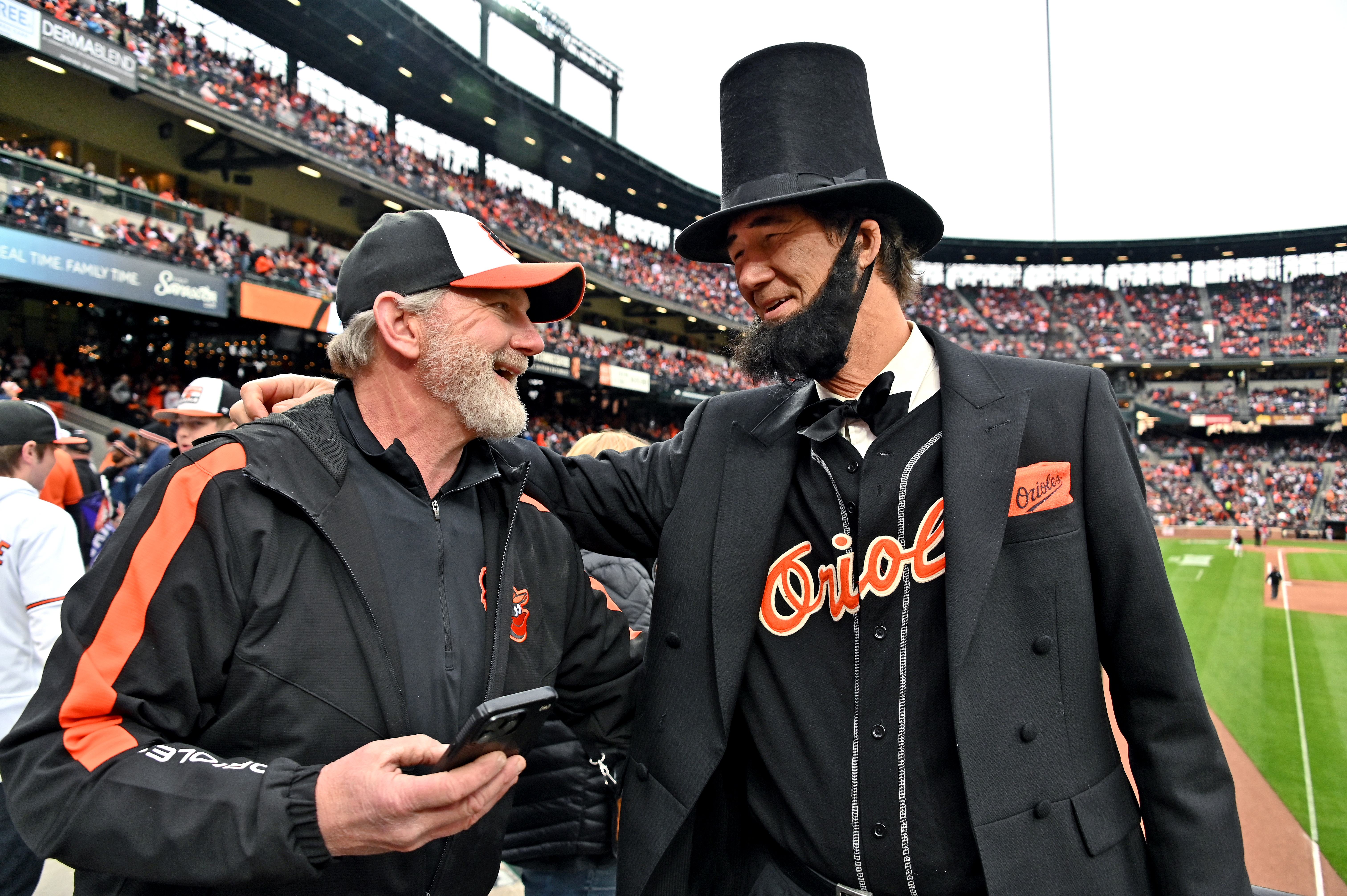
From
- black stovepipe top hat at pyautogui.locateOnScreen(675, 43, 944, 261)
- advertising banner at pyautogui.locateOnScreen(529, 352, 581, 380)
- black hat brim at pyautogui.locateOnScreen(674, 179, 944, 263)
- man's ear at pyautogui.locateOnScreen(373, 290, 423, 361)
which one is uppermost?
advertising banner at pyautogui.locateOnScreen(529, 352, 581, 380)

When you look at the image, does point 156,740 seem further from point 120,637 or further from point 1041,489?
point 1041,489

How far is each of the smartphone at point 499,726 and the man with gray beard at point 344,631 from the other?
28 mm

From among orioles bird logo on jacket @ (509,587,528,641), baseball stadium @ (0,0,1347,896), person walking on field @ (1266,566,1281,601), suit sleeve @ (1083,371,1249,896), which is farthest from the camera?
person walking on field @ (1266,566,1281,601)

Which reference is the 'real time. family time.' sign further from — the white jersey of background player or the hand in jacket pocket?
the hand in jacket pocket

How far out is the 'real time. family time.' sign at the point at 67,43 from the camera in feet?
48.9

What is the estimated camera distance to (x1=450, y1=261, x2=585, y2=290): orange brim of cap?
2154 mm

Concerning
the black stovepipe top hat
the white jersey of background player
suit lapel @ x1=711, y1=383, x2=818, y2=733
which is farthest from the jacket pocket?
the white jersey of background player

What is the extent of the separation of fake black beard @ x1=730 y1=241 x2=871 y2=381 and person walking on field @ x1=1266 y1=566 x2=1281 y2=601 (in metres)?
22.7

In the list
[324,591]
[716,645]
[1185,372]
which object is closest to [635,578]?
[716,645]

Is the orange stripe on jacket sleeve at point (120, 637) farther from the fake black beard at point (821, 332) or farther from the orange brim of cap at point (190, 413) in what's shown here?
the orange brim of cap at point (190, 413)

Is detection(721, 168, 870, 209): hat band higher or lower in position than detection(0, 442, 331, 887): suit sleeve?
higher

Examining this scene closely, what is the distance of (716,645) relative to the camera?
213 cm

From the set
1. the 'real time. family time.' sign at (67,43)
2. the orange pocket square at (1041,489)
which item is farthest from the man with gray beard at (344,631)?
the 'real time. family time.' sign at (67,43)

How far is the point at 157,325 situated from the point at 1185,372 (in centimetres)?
6000
